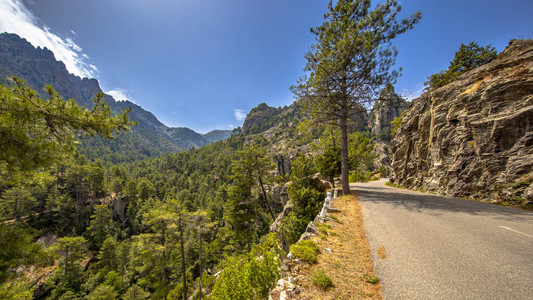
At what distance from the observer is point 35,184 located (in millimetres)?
4574

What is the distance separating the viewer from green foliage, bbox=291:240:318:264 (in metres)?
4.04

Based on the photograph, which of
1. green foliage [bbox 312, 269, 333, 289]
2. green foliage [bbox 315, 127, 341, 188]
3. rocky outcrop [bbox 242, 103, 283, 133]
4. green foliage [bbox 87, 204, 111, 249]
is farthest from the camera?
rocky outcrop [bbox 242, 103, 283, 133]

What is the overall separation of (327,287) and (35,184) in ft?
25.0

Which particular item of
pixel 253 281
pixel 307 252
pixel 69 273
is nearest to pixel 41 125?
pixel 253 281

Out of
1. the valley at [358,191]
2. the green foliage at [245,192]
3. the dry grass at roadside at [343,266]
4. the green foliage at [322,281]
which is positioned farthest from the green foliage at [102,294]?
the green foliage at [322,281]

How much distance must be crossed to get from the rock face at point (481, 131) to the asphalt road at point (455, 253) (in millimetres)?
3274

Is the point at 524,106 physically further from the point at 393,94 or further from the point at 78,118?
the point at 78,118

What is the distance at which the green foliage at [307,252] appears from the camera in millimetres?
4035

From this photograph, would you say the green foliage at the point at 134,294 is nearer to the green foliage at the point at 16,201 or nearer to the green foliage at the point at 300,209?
the green foliage at the point at 300,209

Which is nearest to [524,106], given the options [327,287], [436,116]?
[436,116]

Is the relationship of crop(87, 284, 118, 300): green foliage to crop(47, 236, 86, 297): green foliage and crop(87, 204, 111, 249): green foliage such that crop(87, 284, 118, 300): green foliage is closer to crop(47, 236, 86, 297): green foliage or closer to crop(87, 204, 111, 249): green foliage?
crop(47, 236, 86, 297): green foliage

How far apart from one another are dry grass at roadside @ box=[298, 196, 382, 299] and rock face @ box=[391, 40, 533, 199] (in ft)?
28.0

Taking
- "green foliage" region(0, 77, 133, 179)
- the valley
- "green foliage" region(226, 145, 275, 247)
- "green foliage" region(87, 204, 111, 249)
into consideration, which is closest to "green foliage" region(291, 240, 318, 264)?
the valley

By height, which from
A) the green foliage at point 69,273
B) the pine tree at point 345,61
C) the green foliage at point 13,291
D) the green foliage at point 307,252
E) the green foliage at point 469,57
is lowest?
the green foliage at point 69,273
